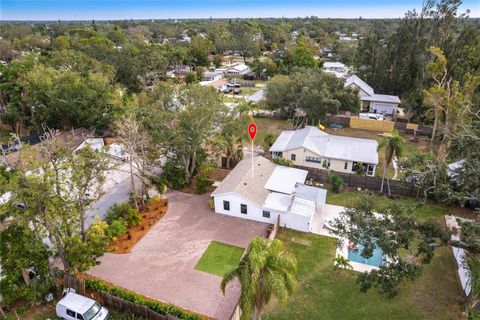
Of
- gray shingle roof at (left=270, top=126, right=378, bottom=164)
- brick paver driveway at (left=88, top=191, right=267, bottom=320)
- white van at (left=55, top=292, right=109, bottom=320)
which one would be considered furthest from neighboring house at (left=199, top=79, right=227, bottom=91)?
white van at (left=55, top=292, right=109, bottom=320)

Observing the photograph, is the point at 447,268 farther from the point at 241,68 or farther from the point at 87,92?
the point at 241,68

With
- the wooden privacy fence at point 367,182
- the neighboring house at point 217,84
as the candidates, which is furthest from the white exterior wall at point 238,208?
the neighboring house at point 217,84

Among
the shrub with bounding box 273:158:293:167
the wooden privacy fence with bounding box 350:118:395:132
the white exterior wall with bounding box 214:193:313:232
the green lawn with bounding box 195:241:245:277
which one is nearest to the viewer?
the green lawn with bounding box 195:241:245:277

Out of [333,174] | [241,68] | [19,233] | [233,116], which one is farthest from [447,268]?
[241,68]

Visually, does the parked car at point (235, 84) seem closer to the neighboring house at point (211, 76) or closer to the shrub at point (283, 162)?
the neighboring house at point (211, 76)

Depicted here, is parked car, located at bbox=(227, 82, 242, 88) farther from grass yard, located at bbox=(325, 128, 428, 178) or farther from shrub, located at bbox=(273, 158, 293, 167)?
shrub, located at bbox=(273, 158, 293, 167)

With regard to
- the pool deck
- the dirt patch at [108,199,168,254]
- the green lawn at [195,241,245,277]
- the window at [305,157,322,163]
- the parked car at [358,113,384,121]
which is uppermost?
the parked car at [358,113,384,121]

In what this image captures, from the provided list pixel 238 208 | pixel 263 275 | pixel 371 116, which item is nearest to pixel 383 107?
pixel 371 116
